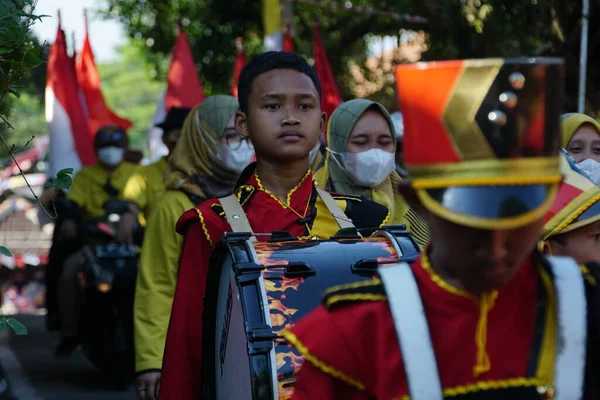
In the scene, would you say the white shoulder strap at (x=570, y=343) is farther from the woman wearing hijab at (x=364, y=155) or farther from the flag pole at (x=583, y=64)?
the flag pole at (x=583, y=64)

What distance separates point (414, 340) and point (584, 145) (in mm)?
3604

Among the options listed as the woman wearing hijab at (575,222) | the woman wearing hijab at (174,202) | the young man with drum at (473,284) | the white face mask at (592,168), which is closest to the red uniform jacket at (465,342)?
the young man with drum at (473,284)

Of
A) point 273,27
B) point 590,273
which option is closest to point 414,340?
point 590,273

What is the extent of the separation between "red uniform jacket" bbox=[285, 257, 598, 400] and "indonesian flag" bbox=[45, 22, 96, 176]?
408 inches

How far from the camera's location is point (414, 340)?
2.34 metres

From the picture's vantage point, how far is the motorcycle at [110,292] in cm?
1027

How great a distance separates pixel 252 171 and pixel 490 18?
10279mm

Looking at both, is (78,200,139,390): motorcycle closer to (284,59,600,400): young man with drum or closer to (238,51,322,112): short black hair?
(238,51,322,112): short black hair

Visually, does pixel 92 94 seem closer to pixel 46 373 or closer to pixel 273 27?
pixel 273 27

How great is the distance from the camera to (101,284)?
33.7ft

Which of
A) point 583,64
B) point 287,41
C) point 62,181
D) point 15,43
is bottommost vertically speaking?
point 62,181

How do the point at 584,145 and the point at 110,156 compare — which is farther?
the point at 110,156

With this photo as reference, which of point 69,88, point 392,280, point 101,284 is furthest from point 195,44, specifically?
point 392,280

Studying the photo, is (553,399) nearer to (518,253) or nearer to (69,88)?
(518,253)
